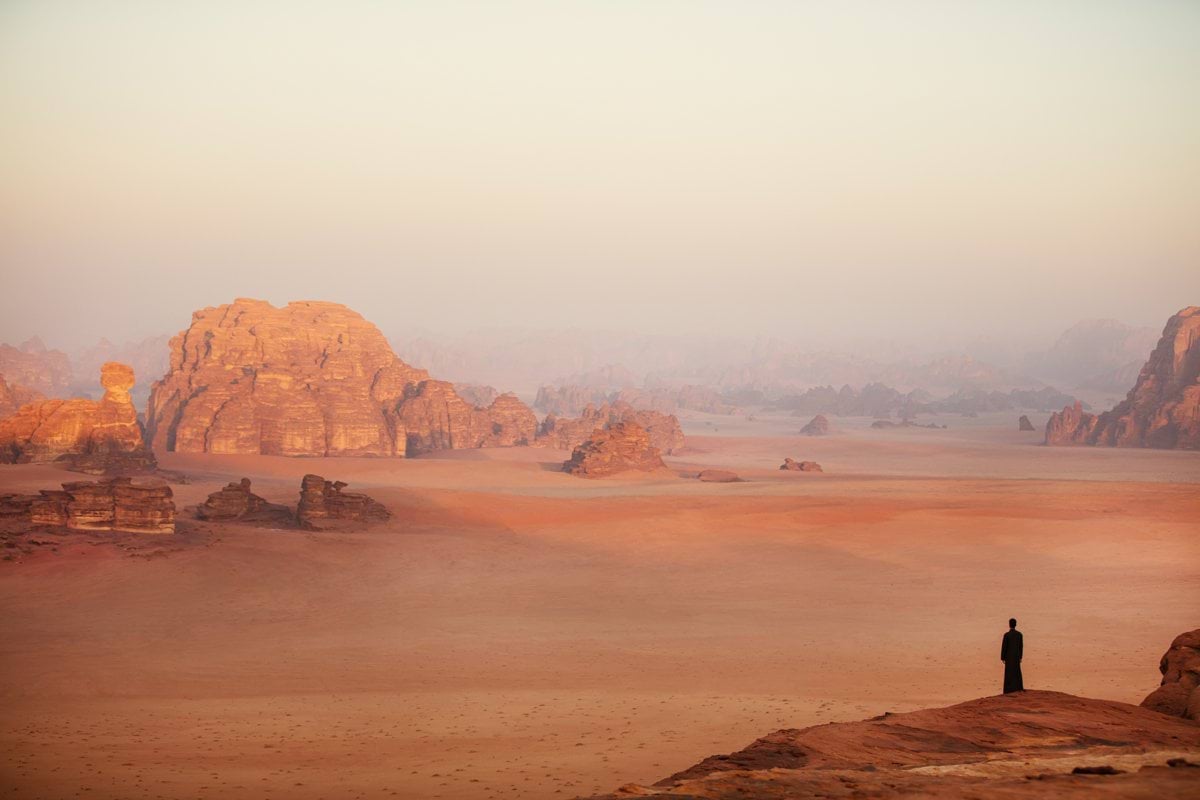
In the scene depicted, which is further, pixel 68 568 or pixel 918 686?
pixel 68 568

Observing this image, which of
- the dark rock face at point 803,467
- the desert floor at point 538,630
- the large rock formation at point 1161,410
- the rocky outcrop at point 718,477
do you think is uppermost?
the large rock formation at point 1161,410

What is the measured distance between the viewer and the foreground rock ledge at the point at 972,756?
8.27m

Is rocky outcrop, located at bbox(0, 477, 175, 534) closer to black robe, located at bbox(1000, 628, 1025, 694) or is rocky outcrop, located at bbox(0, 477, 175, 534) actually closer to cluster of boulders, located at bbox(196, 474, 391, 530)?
cluster of boulders, located at bbox(196, 474, 391, 530)

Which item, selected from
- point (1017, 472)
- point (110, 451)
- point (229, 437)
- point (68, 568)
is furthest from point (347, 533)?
point (1017, 472)

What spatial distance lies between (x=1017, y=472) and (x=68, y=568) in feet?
153

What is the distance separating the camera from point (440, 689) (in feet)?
52.5

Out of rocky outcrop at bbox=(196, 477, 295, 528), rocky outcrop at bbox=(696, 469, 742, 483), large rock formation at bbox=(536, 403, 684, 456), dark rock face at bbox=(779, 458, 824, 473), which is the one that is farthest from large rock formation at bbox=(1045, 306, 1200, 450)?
rocky outcrop at bbox=(196, 477, 295, 528)

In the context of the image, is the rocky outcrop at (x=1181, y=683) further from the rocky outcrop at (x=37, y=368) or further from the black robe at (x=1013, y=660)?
the rocky outcrop at (x=37, y=368)

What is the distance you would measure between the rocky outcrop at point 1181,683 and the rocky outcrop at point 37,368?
87043mm

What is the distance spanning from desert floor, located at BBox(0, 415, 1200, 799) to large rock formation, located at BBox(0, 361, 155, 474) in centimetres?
213

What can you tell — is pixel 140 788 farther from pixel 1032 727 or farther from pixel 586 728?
pixel 1032 727

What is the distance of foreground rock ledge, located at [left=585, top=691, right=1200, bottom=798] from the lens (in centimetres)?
827

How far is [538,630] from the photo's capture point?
2075cm

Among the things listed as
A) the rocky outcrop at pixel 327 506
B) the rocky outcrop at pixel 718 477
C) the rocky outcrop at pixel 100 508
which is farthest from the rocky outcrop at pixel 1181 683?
the rocky outcrop at pixel 718 477
